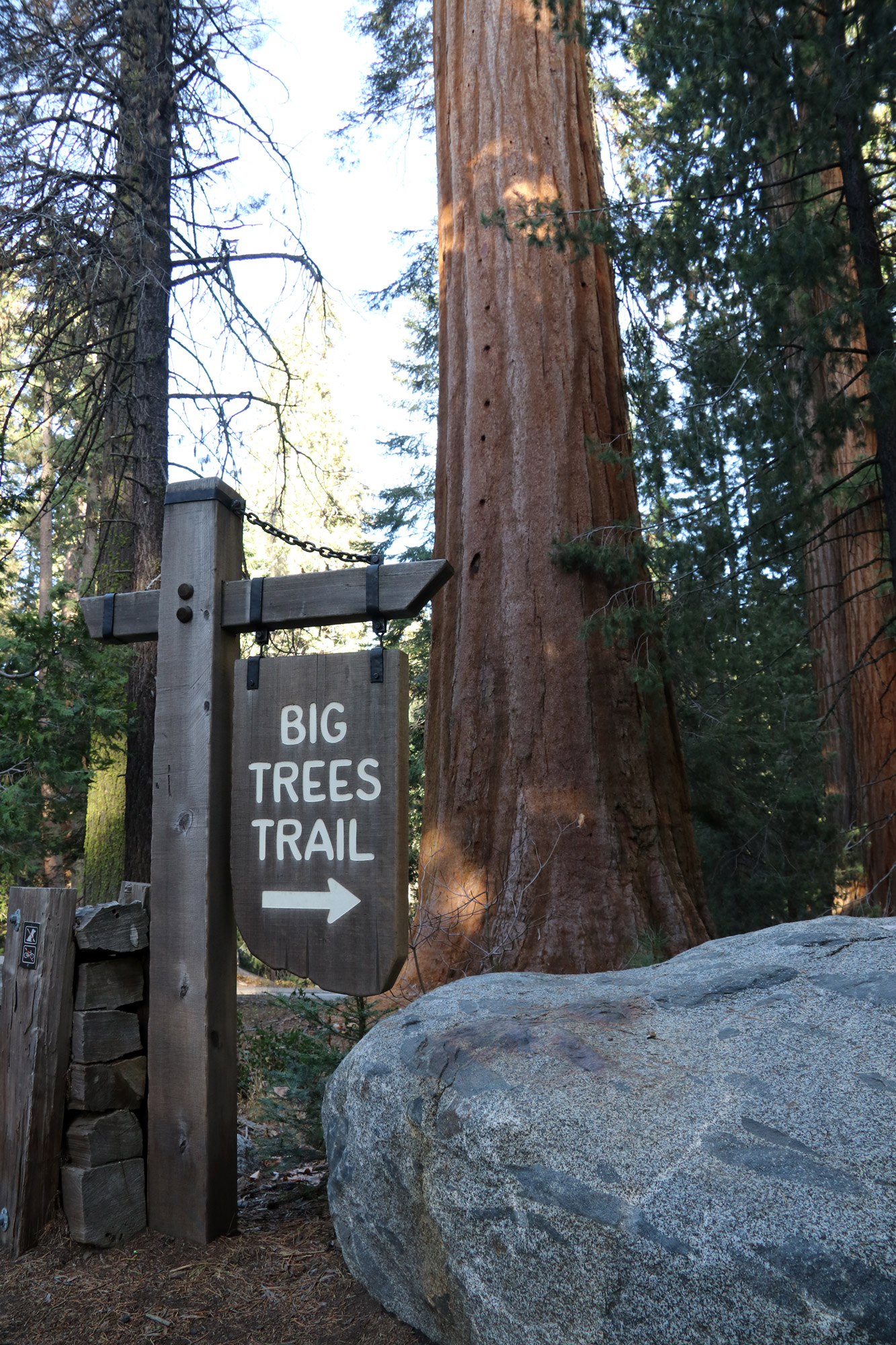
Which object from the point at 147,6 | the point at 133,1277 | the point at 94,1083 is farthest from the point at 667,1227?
the point at 147,6

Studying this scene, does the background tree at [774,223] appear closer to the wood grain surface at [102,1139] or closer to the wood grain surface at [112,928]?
the wood grain surface at [112,928]

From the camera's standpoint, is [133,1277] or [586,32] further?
[586,32]

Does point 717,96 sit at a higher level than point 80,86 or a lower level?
lower

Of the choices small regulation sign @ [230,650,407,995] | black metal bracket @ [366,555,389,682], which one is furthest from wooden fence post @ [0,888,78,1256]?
→ black metal bracket @ [366,555,389,682]

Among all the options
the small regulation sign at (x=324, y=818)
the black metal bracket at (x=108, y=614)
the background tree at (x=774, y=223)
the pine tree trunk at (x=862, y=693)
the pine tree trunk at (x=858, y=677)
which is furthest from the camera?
the pine tree trunk at (x=862, y=693)

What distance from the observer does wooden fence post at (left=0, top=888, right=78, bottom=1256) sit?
11.5 feet

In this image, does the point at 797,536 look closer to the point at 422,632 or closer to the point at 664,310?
the point at 664,310

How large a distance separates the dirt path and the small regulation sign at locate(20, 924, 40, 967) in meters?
0.93

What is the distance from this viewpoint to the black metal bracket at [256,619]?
3.72 metres

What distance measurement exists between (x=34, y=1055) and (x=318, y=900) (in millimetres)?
1223

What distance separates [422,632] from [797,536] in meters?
7.57

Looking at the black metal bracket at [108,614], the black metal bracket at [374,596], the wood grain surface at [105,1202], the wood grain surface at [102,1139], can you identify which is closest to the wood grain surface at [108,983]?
the wood grain surface at [102,1139]

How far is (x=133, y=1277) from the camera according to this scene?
3293mm

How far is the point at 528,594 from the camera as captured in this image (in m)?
6.25
